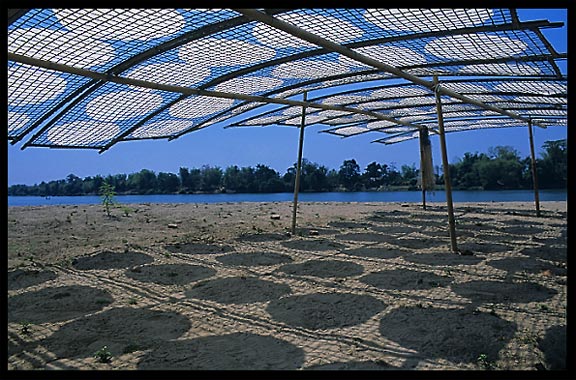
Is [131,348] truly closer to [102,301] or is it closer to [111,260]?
[102,301]

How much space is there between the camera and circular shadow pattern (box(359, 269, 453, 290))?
687 centimetres

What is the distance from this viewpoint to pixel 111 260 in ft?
29.7

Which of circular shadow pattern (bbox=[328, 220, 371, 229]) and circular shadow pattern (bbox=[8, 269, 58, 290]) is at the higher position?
circular shadow pattern (bbox=[328, 220, 371, 229])

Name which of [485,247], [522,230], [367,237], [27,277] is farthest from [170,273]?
[522,230]

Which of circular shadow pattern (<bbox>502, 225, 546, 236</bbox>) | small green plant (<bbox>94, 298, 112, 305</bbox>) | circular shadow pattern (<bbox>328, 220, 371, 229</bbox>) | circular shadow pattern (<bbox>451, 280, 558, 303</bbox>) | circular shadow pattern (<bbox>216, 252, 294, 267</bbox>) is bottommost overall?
circular shadow pattern (<bbox>451, 280, 558, 303</bbox>)

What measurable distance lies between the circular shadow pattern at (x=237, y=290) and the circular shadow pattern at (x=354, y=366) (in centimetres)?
236

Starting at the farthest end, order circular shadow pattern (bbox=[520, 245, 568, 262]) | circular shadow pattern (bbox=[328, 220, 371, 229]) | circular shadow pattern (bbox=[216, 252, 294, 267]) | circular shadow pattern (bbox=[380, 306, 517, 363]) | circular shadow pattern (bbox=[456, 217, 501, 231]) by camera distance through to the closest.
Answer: circular shadow pattern (bbox=[328, 220, 371, 229]) < circular shadow pattern (bbox=[456, 217, 501, 231]) < circular shadow pattern (bbox=[520, 245, 568, 262]) < circular shadow pattern (bbox=[216, 252, 294, 267]) < circular shadow pattern (bbox=[380, 306, 517, 363])

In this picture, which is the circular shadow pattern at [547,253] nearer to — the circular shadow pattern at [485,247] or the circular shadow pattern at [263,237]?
the circular shadow pattern at [485,247]

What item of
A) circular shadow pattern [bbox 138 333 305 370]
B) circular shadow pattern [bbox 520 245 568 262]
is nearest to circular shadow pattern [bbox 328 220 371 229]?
circular shadow pattern [bbox 520 245 568 262]

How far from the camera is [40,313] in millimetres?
5602

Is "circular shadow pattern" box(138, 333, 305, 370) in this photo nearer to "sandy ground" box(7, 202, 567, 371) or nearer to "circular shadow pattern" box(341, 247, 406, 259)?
"sandy ground" box(7, 202, 567, 371)

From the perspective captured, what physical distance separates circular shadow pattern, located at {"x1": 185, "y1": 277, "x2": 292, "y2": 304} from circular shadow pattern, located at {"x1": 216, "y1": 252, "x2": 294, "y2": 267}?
4.53ft

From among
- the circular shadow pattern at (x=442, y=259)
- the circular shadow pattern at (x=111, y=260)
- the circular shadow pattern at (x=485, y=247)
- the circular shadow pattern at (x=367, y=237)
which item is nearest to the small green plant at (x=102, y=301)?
the circular shadow pattern at (x=111, y=260)
